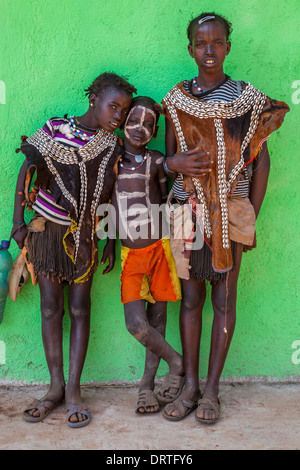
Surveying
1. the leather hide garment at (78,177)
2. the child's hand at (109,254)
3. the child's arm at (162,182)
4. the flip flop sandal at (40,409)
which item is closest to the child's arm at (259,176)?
the child's arm at (162,182)

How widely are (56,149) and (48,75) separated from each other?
583mm

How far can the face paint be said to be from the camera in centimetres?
271

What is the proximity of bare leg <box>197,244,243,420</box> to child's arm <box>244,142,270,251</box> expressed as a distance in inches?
11.0

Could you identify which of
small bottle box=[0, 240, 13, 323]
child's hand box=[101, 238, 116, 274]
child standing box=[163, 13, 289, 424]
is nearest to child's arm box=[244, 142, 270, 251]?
child standing box=[163, 13, 289, 424]

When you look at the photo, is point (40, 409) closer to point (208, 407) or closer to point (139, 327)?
point (139, 327)

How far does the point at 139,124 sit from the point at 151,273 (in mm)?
864

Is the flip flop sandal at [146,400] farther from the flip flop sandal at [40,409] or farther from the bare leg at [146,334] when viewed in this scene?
the flip flop sandal at [40,409]

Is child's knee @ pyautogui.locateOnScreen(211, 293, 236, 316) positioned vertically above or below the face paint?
below

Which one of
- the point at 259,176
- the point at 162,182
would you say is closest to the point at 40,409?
the point at 162,182

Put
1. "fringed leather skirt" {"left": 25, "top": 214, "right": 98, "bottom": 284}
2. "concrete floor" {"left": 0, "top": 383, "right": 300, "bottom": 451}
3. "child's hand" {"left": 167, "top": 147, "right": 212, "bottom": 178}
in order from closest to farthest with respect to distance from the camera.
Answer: "concrete floor" {"left": 0, "top": 383, "right": 300, "bottom": 451} < "child's hand" {"left": 167, "top": 147, "right": 212, "bottom": 178} < "fringed leather skirt" {"left": 25, "top": 214, "right": 98, "bottom": 284}

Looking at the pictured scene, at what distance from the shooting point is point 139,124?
272 centimetres

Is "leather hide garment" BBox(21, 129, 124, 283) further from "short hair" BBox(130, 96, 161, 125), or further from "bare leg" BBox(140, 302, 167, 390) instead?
"bare leg" BBox(140, 302, 167, 390)

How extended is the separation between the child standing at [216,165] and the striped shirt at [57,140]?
507 mm

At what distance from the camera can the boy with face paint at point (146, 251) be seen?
2.75 m
